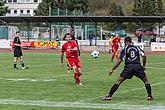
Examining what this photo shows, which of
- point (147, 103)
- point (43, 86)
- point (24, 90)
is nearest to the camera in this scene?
point (147, 103)

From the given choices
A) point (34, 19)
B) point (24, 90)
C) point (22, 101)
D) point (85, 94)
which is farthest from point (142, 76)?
point (34, 19)

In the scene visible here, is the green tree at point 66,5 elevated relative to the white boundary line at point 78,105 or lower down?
elevated

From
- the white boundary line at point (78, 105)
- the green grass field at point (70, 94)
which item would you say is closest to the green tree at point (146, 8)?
the green grass field at point (70, 94)

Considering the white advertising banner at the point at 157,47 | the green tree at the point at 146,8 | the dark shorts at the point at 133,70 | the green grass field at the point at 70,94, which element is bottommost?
the white advertising banner at the point at 157,47

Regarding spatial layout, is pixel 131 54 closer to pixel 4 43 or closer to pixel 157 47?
pixel 157 47

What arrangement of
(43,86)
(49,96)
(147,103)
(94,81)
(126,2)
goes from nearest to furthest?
(147,103) → (49,96) → (43,86) → (94,81) → (126,2)

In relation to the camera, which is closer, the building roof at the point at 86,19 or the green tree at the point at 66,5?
the building roof at the point at 86,19

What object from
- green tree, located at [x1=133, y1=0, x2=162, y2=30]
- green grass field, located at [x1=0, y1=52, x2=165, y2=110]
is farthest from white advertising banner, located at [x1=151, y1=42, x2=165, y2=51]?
green tree, located at [x1=133, y1=0, x2=162, y2=30]

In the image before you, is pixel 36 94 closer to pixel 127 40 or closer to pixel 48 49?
pixel 127 40

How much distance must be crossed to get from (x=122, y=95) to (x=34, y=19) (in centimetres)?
5120

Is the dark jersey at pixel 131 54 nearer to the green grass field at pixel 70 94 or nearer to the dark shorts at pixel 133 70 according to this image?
the dark shorts at pixel 133 70

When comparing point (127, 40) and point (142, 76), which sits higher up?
point (127, 40)

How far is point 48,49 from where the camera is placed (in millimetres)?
63562

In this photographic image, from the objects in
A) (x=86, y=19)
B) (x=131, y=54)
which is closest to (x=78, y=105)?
(x=131, y=54)
